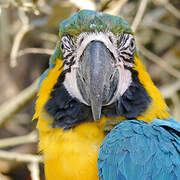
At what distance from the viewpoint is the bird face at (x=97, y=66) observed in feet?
5.94

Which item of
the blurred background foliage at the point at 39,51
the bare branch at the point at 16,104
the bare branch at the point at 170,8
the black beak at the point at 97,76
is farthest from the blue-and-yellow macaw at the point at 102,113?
the bare branch at the point at 170,8

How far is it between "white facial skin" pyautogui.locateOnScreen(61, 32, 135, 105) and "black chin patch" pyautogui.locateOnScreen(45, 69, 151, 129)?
29 mm

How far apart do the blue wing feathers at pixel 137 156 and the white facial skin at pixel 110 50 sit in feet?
0.69

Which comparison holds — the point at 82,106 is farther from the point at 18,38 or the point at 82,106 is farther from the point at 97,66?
the point at 18,38

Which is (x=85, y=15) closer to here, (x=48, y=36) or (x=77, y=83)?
(x=77, y=83)

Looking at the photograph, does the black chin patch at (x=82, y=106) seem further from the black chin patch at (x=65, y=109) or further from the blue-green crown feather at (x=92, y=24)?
the blue-green crown feather at (x=92, y=24)

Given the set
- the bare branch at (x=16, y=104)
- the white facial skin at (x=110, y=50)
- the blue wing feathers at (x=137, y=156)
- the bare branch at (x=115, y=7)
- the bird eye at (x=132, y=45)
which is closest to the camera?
the blue wing feathers at (x=137, y=156)

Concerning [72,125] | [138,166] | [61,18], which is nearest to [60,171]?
[72,125]

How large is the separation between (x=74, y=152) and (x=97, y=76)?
1.34ft

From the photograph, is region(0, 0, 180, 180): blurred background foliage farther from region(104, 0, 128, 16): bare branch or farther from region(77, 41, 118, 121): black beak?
region(77, 41, 118, 121): black beak

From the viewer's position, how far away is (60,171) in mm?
1915

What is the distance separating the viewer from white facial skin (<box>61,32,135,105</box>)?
75.8 inches

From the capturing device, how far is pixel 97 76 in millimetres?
1797

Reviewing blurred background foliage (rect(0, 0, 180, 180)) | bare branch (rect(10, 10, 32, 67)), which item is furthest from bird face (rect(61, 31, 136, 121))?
bare branch (rect(10, 10, 32, 67))
